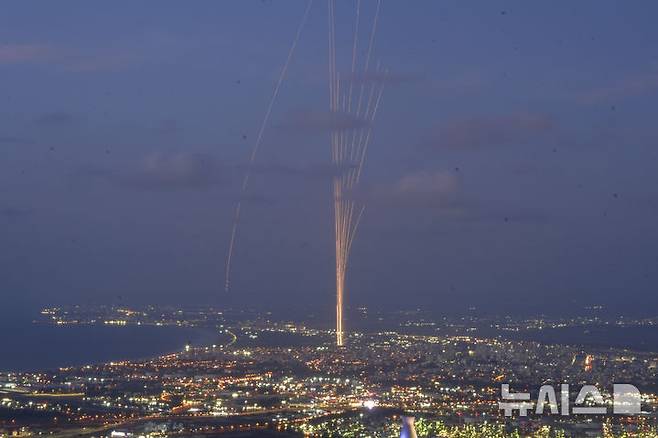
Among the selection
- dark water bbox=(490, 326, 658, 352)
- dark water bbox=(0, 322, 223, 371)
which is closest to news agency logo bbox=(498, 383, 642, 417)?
dark water bbox=(490, 326, 658, 352)

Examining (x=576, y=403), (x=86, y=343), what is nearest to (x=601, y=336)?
(x=86, y=343)

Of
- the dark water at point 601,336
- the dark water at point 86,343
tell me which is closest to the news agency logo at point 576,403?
the dark water at point 601,336

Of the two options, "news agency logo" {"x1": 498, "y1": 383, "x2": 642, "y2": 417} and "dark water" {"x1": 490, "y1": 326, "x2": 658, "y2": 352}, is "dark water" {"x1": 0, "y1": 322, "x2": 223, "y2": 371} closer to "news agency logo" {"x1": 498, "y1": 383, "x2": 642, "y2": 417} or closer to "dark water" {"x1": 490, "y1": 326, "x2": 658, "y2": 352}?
"dark water" {"x1": 490, "y1": 326, "x2": 658, "y2": 352}

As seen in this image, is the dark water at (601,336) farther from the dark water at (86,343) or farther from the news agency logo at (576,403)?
the news agency logo at (576,403)

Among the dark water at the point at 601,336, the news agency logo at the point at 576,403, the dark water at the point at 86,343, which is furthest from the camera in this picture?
the dark water at the point at 86,343

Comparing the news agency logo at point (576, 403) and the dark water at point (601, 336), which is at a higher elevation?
the news agency logo at point (576, 403)
